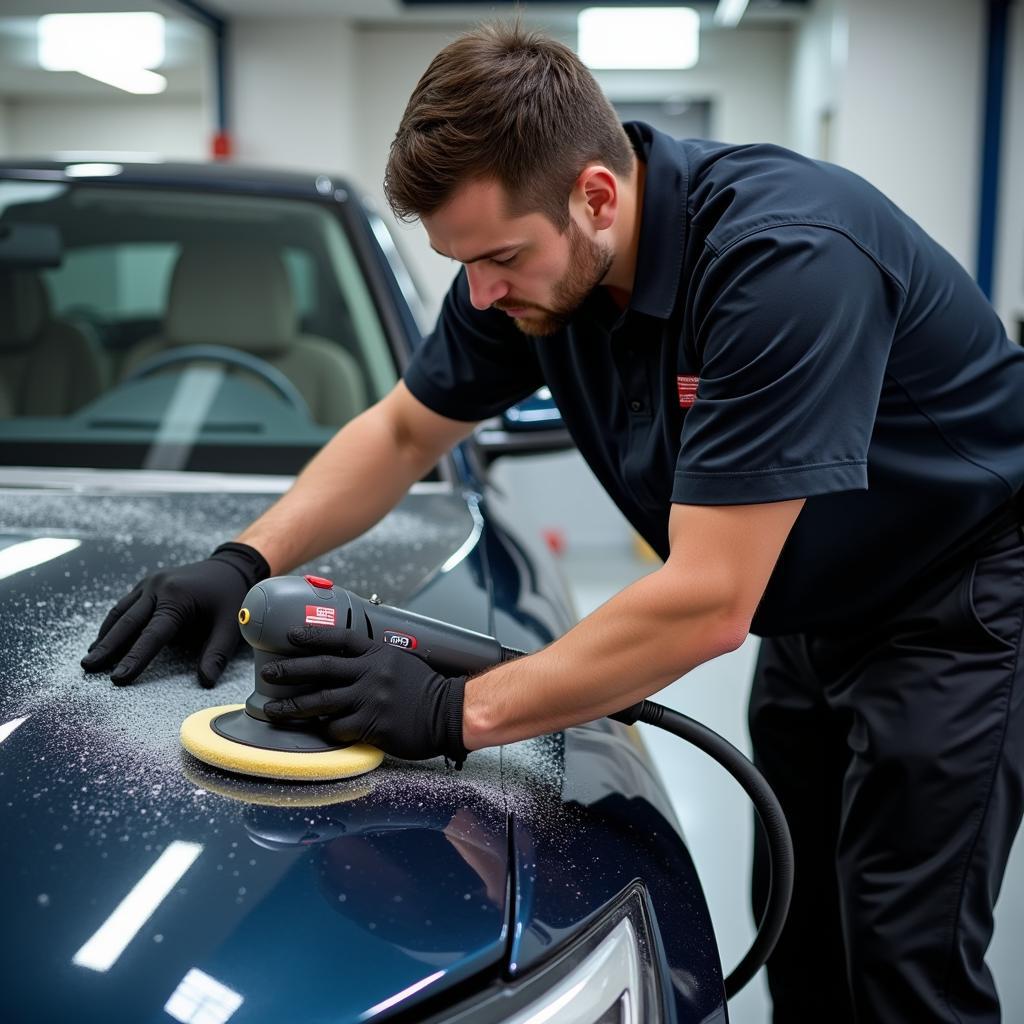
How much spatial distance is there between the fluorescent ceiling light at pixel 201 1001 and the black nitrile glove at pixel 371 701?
1.04 ft

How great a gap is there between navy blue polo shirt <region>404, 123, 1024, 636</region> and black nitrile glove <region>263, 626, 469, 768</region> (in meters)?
0.30

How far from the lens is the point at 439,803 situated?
0.99 metres

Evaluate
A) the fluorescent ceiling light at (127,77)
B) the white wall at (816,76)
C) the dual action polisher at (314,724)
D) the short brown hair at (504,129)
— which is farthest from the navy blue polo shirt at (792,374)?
the fluorescent ceiling light at (127,77)

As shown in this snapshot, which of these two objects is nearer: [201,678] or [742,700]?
[201,678]

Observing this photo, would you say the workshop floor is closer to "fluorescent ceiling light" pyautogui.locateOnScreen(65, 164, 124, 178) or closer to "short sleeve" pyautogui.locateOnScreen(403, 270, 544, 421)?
"short sleeve" pyautogui.locateOnScreen(403, 270, 544, 421)

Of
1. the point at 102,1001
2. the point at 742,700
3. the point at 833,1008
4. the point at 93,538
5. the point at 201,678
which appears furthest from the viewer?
the point at 742,700

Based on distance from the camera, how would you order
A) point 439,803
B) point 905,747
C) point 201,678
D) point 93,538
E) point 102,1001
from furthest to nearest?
point 93,538
point 905,747
point 201,678
point 439,803
point 102,1001

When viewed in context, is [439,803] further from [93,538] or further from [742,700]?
Result: [742,700]

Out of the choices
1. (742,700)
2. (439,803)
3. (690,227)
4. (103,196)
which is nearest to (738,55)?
(742,700)

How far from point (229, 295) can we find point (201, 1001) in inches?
62.7

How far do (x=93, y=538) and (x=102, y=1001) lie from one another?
881mm

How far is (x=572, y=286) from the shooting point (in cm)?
129

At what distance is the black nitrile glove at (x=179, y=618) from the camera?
46.0 inches

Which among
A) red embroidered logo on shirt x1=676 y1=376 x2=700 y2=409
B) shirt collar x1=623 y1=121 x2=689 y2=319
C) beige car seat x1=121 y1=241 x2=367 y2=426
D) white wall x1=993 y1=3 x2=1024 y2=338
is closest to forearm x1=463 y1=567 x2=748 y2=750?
red embroidered logo on shirt x1=676 y1=376 x2=700 y2=409
